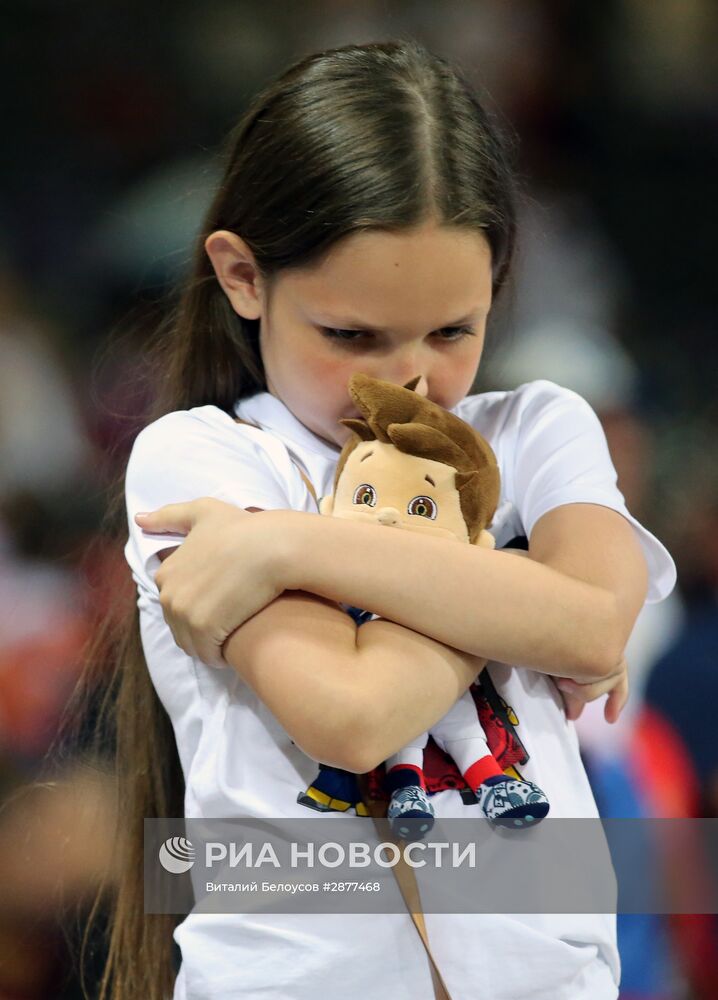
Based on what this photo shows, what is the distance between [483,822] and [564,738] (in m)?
0.14

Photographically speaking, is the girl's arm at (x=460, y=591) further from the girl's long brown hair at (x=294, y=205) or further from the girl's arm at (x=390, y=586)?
the girl's long brown hair at (x=294, y=205)

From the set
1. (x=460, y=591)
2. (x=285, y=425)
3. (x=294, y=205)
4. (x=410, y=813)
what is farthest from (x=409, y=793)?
(x=294, y=205)

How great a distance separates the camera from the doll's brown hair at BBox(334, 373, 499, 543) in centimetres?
87

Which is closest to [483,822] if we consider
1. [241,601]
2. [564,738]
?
[564,738]

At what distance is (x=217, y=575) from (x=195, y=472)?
0.44 feet

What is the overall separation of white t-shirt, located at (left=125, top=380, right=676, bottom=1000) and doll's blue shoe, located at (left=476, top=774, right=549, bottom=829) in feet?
0.10

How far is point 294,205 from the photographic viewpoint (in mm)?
992

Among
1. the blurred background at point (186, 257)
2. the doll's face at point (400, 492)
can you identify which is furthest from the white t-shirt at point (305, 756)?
the blurred background at point (186, 257)

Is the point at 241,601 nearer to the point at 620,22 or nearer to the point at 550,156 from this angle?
the point at 550,156

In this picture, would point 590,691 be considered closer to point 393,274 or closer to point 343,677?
point 343,677

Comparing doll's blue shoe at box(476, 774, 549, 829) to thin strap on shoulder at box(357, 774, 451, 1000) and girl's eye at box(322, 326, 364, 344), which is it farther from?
girl's eye at box(322, 326, 364, 344)

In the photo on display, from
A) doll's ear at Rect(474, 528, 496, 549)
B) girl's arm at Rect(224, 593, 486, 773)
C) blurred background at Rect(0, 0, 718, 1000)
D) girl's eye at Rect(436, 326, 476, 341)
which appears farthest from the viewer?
blurred background at Rect(0, 0, 718, 1000)

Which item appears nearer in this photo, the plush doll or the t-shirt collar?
the plush doll

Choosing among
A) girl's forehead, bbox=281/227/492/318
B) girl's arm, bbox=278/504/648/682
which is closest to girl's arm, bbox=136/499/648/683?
girl's arm, bbox=278/504/648/682
